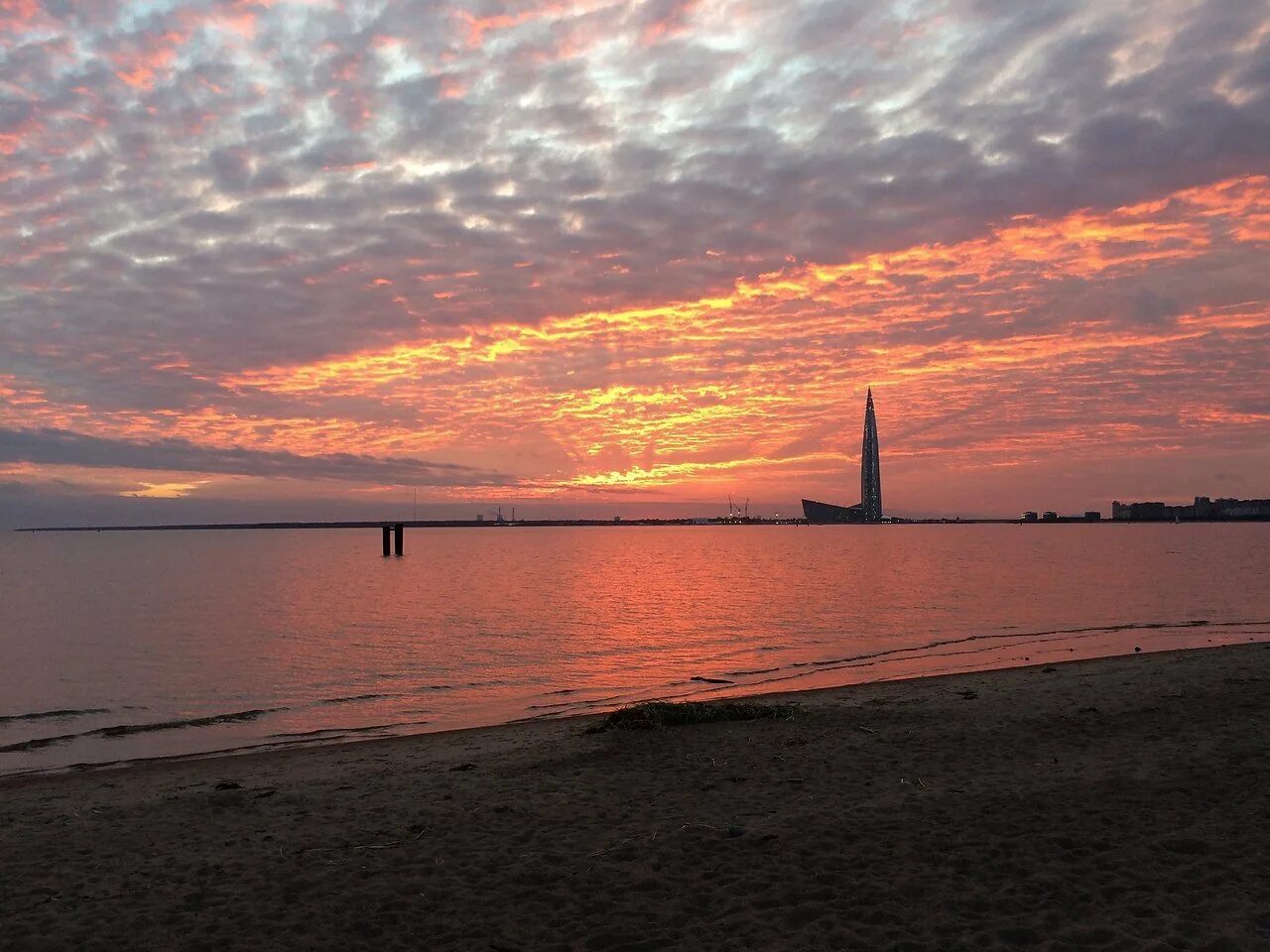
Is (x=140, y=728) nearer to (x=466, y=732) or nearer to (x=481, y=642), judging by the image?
(x=466, y=732)

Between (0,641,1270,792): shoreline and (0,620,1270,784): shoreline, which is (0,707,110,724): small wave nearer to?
(0,620,1270,784): shoreline

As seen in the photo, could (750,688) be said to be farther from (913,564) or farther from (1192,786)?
(913,564)

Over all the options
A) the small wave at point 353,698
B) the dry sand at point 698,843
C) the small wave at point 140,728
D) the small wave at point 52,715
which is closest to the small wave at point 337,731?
the small wave at point 140,728

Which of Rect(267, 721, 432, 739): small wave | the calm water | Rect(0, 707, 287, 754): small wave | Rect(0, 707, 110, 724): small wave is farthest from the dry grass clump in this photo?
Rect(0, 707, 110, 724): small wave

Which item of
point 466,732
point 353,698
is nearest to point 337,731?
point 466,732

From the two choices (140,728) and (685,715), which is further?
(140,728)

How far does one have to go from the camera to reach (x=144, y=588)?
70.4 metres

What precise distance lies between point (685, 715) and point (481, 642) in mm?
21905

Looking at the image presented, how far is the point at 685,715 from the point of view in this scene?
1731 cm

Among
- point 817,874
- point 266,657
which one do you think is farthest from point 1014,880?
point 266,657

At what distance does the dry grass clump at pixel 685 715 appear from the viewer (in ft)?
56.0

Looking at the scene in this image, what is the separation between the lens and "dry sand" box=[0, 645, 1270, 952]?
773 centimetres

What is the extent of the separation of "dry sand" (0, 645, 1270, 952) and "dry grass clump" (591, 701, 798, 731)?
0.51 meters

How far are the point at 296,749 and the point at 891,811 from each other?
13409 millimetres
